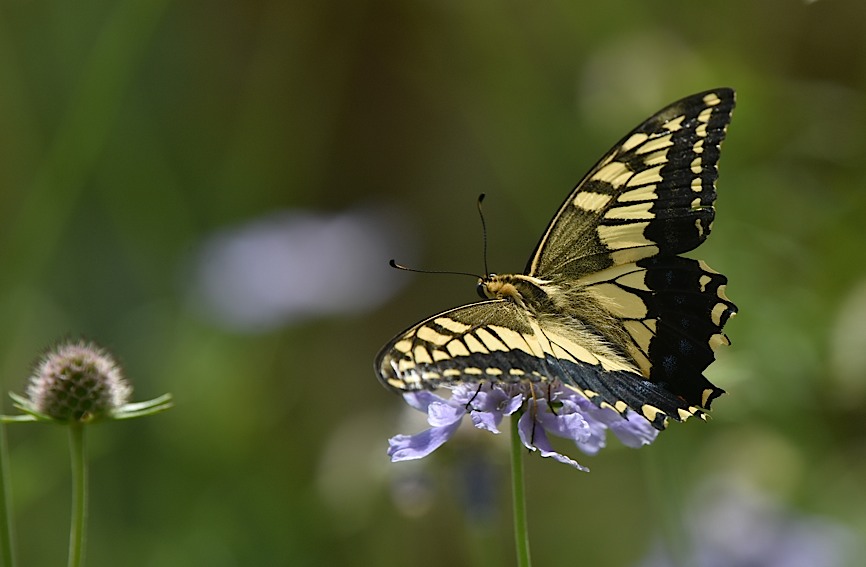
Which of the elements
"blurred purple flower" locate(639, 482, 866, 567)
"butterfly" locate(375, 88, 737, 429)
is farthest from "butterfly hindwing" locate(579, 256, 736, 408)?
"blurred purple flower" locate(639, 482, 866, 567)

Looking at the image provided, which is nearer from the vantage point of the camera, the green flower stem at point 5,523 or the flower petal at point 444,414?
the green flower stem at point 5,523

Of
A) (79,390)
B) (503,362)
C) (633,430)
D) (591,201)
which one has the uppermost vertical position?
(591,201)

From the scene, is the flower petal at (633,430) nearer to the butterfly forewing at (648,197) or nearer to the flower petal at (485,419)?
the flower petal at (485,419)

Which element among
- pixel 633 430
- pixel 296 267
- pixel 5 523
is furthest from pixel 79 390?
pixel 296 267

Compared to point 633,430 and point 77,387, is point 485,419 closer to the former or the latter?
point 633,430

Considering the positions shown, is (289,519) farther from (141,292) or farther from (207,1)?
(207,1)

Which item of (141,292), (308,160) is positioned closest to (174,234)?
(141,292)

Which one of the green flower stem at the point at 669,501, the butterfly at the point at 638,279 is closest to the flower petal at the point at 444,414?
the butterfly at the point at 638,279
